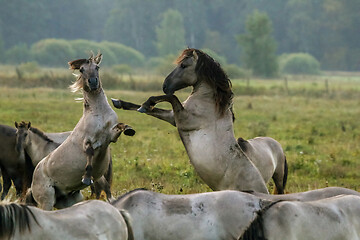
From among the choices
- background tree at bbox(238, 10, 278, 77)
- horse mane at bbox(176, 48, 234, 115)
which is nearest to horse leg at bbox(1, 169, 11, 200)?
horse mane at bbox(176, 48, 234, 115)

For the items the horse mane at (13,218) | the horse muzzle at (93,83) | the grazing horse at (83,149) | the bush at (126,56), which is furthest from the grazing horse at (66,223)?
the bush at (126,56)

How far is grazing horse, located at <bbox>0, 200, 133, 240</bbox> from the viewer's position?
17.8ft

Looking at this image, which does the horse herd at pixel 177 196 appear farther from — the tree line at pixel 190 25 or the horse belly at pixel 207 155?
the tree line at pixel 190 25

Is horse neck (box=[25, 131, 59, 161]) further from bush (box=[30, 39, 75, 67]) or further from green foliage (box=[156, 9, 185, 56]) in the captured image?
green foliage (box=[156, 9, 185, 56])

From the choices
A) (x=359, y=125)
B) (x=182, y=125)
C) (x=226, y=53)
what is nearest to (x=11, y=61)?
(x=226, y=53)

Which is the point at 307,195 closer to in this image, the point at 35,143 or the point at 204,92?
the point at 204,92

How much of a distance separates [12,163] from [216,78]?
3.38 metres

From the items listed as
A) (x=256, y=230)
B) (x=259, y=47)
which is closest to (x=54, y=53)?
(x=259, y=47)

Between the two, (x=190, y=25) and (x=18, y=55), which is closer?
(x=18, y=55)

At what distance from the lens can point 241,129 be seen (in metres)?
20.2

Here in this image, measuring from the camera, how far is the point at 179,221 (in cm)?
634

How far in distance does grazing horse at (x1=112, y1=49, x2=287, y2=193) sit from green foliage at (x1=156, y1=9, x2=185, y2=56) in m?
72.7

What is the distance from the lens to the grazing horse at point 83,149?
820 centimetres

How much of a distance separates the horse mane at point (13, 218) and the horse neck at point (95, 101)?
9.48 ft
